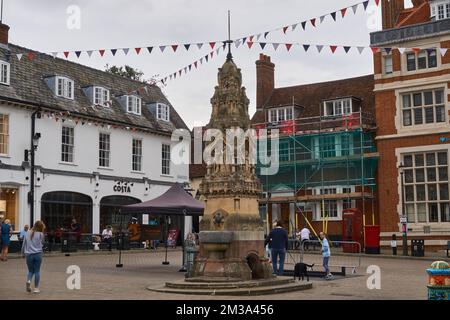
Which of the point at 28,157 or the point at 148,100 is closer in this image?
the point at 28,157

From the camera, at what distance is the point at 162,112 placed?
40.9 m

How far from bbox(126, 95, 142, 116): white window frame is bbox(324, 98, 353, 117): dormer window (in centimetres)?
1191

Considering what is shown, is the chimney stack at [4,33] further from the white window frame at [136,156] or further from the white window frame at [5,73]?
the white window frame at [136,156]

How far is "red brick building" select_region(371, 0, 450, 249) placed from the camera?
33031 millimetres

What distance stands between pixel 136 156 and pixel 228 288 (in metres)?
24.4

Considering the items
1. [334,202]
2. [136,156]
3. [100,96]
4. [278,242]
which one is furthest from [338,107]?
[278,242]

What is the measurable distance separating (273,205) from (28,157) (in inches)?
665

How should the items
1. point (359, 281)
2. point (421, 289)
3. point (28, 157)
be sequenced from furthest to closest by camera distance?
point (28, 157)
point (359, 281)
point (421, 289)

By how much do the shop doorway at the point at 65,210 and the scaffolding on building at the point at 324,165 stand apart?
11733 mm

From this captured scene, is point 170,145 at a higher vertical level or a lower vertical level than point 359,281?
higher

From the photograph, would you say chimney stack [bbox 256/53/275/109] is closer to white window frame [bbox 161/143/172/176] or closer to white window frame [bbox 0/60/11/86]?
white window frame [bbox 161/143/172/176]

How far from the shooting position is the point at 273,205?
4094 cm

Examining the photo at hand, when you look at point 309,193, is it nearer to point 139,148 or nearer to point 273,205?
point 273,205
